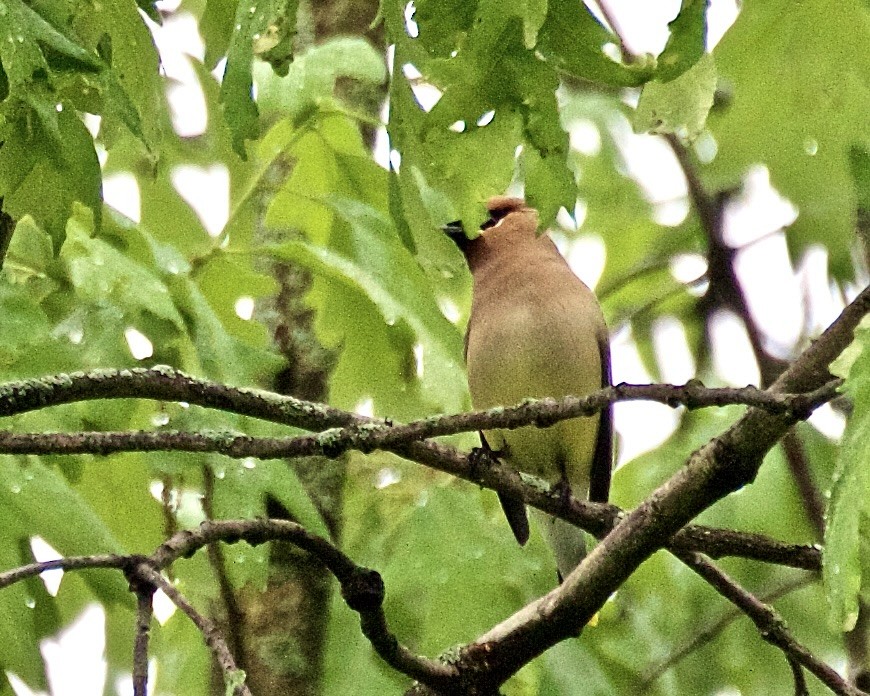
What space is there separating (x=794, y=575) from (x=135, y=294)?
92.0 inches

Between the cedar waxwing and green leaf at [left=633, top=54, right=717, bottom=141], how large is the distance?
224 centimetres

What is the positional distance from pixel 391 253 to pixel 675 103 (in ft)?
5.24

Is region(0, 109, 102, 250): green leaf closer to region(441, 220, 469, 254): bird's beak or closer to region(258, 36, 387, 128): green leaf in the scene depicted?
region(258, 36, 387, 128): green leaf

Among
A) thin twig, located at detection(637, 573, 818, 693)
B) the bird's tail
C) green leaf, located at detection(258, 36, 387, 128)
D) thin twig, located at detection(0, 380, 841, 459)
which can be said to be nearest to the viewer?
thin twig, located at detection(0, 380, 841, 459)

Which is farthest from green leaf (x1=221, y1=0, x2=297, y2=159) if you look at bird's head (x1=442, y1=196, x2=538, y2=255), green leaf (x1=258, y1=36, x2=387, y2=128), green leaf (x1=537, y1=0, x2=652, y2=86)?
bird's head (x1=442, y1=196, x2=538, y2=255)

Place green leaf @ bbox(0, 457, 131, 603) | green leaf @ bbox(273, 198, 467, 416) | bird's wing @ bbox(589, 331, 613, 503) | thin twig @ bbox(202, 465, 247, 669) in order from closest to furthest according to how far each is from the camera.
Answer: green leaf @ bbox(0, 457, 131, 603)
thin twig @ bbox(202, 465, 247, 669)
green leaf @ bbox(273, 198, 467, 416)
bird's wing @ bbox(589, 331, 613, 503)

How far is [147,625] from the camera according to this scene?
1726 millimetres

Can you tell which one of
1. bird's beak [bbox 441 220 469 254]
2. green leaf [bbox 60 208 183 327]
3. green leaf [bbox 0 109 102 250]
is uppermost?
bird's beak [bbox 441 220 469 254]

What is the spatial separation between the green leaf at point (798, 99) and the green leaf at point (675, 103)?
522 mm

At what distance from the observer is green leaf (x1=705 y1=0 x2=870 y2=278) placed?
2.57 meters

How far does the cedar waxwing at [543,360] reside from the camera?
4.43 metres

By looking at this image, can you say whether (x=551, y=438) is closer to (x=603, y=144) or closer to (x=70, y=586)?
(x=603, y=144)

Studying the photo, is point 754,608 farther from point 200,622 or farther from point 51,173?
point 51,173

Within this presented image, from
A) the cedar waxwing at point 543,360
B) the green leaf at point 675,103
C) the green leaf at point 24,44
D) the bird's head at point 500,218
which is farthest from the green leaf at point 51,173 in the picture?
the bird's head at point 500,218
